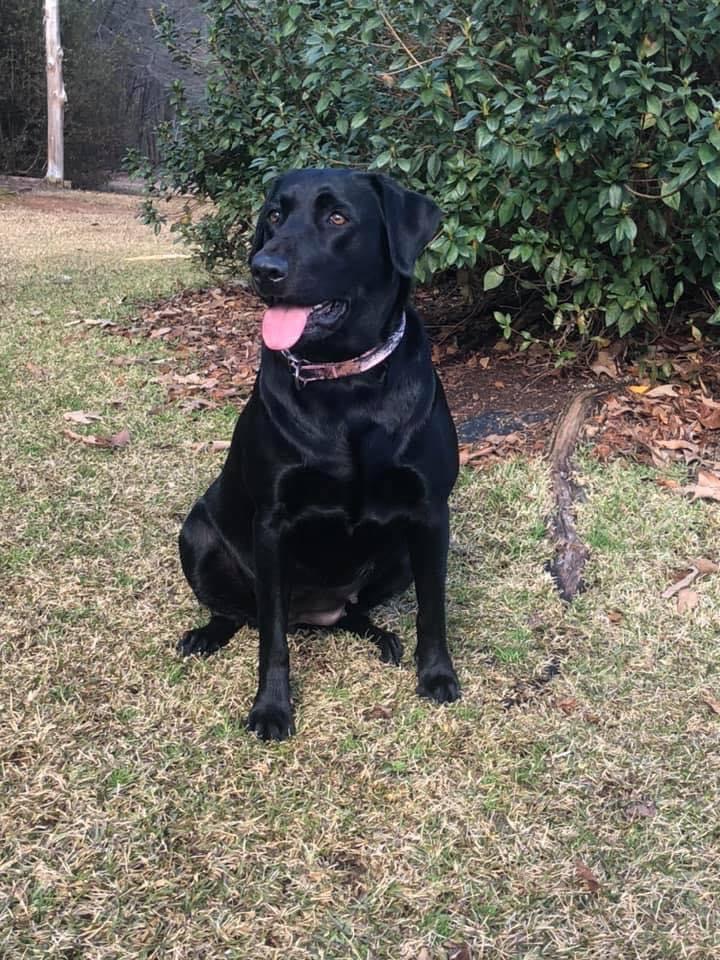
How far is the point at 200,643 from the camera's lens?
2574 millimetres

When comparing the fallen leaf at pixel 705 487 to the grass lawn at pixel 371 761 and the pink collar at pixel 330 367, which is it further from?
the pink collar at pixel 330 367

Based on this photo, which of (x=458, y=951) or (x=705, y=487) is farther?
(x=705, y=487)

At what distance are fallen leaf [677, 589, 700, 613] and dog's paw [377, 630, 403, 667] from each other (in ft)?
3.03

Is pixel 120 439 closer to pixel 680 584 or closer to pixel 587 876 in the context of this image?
pixel 680 584

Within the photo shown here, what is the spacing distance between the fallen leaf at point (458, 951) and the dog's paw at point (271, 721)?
700mm

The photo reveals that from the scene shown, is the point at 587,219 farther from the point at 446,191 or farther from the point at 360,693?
the point at 360,693

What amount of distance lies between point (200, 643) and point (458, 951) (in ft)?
3.92

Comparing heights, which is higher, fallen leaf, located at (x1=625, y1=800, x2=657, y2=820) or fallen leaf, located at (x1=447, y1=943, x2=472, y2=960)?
fallen leaf, located at (x1=625, y1=800, x2=657, y2=820)

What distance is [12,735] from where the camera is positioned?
2162 mm

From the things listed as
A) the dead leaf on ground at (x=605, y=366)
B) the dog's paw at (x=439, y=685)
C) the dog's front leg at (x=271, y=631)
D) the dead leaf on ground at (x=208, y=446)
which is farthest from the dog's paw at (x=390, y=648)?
the dead leaf on ground at (x=605, y=366)

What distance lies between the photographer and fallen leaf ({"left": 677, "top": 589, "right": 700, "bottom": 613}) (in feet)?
9.25

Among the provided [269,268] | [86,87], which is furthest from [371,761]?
[86,87]

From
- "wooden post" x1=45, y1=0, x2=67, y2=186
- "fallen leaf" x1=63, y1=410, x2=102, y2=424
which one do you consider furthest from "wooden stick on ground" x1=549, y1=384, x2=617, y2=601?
"wooden post" x1=45, y1=0, x2=67, y2=186

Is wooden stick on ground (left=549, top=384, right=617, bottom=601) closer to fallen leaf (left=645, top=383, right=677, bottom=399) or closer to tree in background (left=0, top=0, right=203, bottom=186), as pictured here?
fallen leaf (left=645, top=383, right=677, bottom=399)
